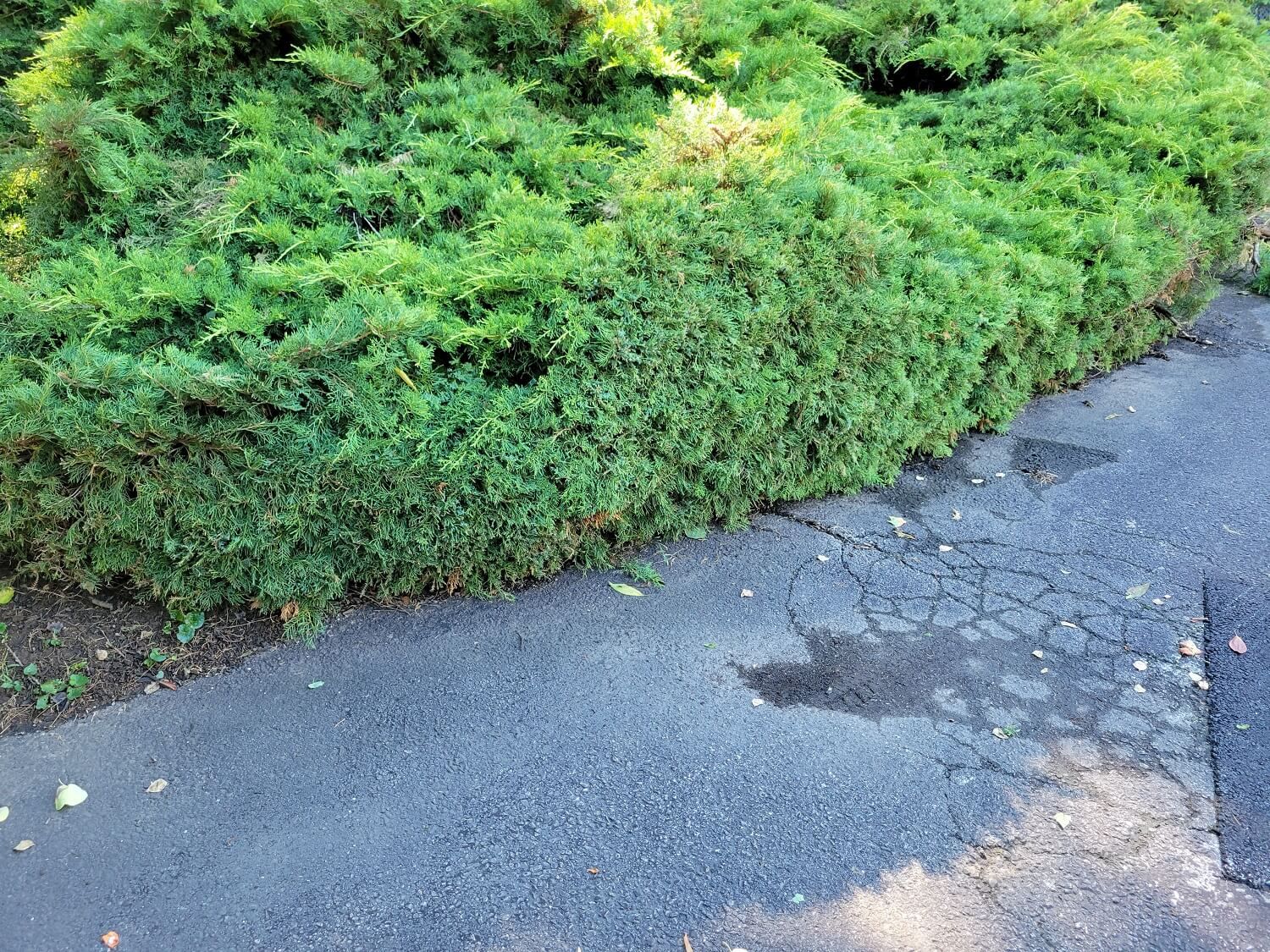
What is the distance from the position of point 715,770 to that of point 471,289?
186cm

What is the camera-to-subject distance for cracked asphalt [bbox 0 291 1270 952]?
7.30 ft

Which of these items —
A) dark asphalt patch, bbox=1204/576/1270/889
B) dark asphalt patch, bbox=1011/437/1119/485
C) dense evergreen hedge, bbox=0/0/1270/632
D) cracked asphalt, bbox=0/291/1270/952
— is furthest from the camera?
dark asphalt patch, bbox=1011/437/1119/485

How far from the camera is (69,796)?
2.51m

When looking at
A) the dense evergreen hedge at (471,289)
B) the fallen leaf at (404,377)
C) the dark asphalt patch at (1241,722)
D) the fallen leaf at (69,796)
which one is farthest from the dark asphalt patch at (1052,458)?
the fallen leaf at (69,796)

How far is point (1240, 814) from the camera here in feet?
8.18

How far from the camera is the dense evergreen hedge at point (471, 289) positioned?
9.15 ft

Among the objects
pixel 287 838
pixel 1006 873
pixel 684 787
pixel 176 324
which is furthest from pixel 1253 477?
pixel 176 324

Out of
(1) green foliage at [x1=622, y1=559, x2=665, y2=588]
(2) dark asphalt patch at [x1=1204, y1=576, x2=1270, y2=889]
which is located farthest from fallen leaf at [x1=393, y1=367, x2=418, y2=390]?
(2) dark asphalt patch at [x1=1204, y1=576, x2=1270, y2=889]

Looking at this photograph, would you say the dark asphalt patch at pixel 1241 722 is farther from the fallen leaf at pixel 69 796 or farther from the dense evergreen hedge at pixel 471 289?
the fallen leaf at pixel 69 796

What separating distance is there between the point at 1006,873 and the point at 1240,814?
0.80 metres

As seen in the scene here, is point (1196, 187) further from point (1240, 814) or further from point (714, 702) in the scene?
point (714, 702)

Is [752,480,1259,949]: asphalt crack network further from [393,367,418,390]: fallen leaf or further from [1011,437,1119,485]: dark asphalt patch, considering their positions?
[393,367,418,390]: fallen leaf

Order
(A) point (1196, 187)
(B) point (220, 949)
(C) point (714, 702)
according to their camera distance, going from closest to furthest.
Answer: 1. (B) point (220, 949)
2. (C) point (714, 702)
3. (A) point (1196, 187)

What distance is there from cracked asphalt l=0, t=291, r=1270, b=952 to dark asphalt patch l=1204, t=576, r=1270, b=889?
0.06 ft
